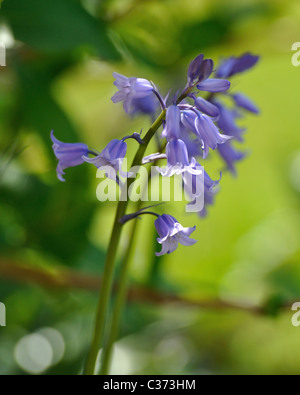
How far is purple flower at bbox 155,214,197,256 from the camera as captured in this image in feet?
1.23

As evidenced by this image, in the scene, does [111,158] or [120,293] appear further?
[120,293]

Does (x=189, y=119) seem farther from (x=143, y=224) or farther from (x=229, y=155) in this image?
(x=143, y=224)

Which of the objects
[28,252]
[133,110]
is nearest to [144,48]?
[133,110]

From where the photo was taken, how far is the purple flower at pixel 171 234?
375 millimetres

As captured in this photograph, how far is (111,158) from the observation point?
38cm

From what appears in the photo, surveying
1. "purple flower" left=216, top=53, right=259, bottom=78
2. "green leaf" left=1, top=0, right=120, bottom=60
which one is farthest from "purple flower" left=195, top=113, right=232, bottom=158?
"green leaf" left=1, top=0, right=120, bottom=60

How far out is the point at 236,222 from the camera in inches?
47.9

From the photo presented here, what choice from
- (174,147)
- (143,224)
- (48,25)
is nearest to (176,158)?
(174,147)

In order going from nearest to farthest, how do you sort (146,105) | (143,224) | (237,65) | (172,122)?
(172,122)
(237,65)
(146,105)
(143,224)

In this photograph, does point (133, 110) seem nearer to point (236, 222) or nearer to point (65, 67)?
point (65, 67)

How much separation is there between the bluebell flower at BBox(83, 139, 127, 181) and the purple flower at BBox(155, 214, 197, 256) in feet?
0.17

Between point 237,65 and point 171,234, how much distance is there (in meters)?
0.21

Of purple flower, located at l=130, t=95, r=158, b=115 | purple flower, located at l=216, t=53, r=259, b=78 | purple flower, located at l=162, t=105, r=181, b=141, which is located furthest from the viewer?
purple flower, located at l=130, t=95, r=158, b=115

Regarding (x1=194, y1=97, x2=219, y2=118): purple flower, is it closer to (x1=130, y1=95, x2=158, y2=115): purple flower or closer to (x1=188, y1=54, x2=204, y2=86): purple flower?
(x1=188, y1=54, x2=204, y2=86): purple flower
